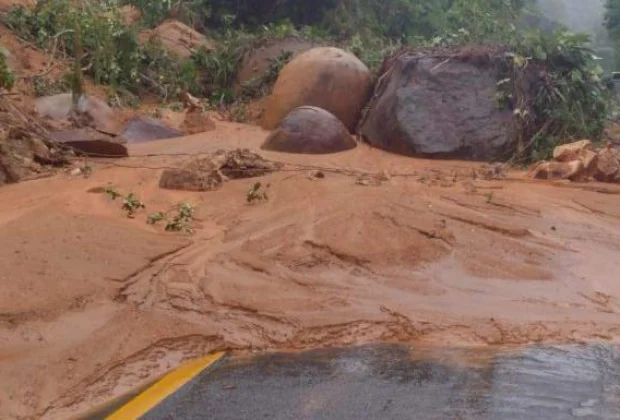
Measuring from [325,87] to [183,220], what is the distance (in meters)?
4.96

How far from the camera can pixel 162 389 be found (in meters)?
3.68

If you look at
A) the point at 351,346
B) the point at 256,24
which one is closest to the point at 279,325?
the point at 351,346

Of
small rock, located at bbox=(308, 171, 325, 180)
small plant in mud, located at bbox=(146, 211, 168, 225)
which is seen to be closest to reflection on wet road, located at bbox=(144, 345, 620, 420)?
small plant in mud, located at bbox=(146, 211, 168, 225)

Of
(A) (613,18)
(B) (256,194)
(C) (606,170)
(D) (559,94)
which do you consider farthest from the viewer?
(A) (613,18)

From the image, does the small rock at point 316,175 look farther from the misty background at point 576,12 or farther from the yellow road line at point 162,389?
the misty background at point 576,12

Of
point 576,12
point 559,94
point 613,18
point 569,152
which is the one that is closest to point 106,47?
point 559,94

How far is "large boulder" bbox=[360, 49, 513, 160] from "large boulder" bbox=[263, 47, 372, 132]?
1.55ft

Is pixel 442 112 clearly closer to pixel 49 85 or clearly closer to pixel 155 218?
pixel 155 218

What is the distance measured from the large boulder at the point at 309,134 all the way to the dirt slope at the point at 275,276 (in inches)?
70.6

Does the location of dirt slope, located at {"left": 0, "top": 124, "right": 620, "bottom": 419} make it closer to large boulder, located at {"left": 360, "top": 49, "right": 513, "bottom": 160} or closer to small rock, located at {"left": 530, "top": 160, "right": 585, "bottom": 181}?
small rock, located at {"left": 530, "top": 160, "right": 585, "bottom": 181}

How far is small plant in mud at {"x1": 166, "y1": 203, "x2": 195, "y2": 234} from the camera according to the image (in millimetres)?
5824

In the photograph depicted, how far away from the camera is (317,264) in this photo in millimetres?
5316

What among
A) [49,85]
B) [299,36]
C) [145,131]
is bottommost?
[145,131]

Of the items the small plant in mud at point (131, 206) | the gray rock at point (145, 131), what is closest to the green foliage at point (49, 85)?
the gray rock at point (145, 131)
